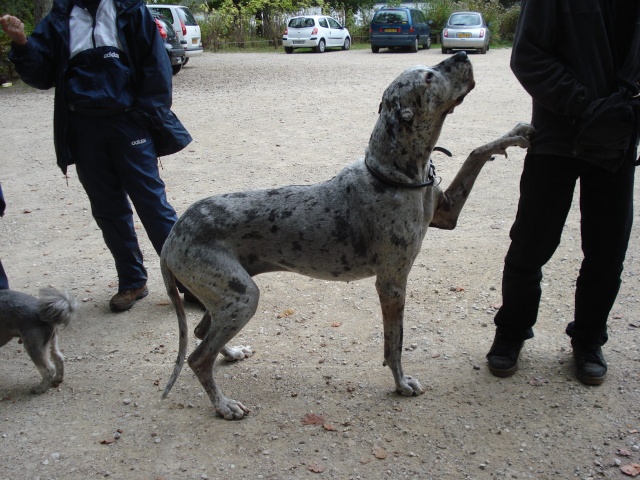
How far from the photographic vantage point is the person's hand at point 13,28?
4113 mm

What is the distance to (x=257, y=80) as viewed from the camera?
55.4 ft

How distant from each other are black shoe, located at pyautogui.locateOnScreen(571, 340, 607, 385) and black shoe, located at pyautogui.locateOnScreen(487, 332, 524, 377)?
35cm

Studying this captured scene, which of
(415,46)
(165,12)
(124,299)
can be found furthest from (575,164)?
(415,46)

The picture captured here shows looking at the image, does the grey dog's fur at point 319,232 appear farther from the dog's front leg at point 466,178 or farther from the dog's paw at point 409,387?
the dog's paw at point 409,387

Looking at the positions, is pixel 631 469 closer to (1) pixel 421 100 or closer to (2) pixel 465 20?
(1) pixel 421 100

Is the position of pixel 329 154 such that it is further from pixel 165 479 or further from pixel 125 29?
pixel 165 479

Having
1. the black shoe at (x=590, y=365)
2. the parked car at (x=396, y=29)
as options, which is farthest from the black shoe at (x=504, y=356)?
the parked car at (x=396, y=29)

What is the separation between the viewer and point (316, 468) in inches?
123

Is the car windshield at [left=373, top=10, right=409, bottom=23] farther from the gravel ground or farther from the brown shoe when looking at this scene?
the brown shoe

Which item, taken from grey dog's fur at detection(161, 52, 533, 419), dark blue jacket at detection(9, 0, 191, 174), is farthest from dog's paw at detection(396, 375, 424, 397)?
dark blue jacket at detection(9, 0, 191, 174)

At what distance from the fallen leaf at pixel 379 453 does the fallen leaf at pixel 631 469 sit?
117cm

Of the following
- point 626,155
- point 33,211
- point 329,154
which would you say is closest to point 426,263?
point 626,155

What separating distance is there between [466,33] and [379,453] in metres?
23.4

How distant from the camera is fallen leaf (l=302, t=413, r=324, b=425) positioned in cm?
349
